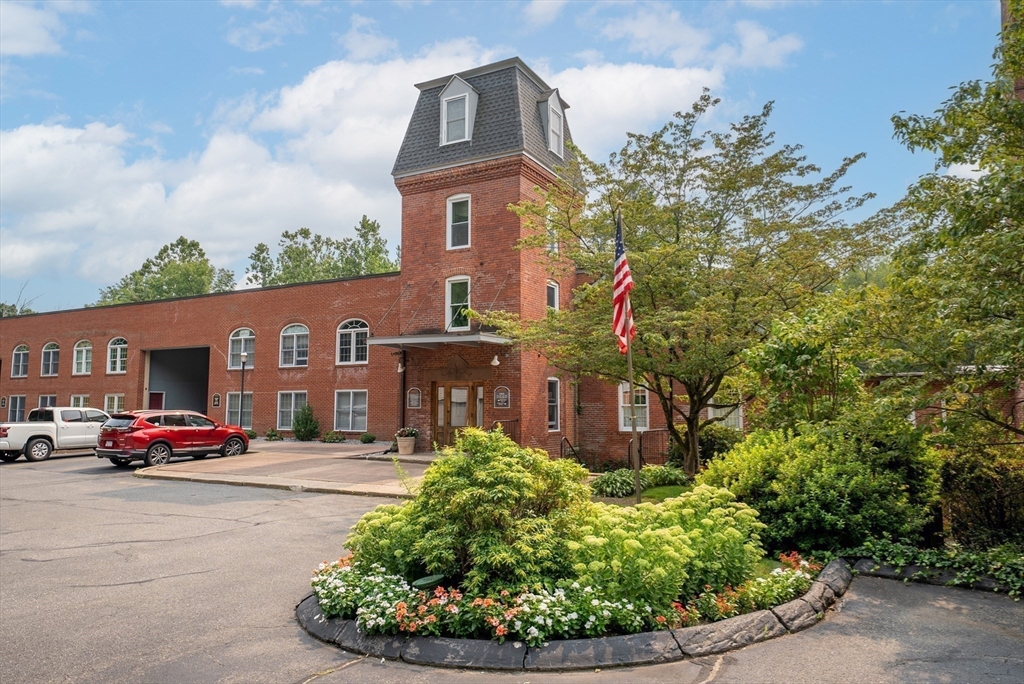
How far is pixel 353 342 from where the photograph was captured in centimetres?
2703

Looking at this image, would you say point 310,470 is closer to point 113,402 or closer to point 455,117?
point 455,117

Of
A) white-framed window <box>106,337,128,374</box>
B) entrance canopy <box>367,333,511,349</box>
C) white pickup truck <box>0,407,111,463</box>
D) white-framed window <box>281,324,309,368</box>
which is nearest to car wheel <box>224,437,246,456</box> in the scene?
white pickup truck <box>0,407,111,463</box>

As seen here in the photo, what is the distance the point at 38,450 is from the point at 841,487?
78.0 feet

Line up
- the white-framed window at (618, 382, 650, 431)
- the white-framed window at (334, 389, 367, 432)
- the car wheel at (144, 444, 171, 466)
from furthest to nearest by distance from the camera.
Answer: the white-framed window at (334, 389, 367, 432) < the white-framed window at (618, 382, 650, 431) < the car wheel at (144, 444, 171, 466)

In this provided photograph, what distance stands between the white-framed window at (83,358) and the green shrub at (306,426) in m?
15.3

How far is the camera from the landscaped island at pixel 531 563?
17.2ft

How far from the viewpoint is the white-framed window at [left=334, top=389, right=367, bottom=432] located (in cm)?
2659

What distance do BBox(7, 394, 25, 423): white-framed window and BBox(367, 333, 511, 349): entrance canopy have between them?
91.0 ft

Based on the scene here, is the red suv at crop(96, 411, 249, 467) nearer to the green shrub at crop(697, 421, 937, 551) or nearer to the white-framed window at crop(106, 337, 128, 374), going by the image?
the white-framed window at crop(106, 337, 128, 374)

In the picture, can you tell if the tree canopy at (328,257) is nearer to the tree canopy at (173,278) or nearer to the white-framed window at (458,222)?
the tree canopy at (173,278)

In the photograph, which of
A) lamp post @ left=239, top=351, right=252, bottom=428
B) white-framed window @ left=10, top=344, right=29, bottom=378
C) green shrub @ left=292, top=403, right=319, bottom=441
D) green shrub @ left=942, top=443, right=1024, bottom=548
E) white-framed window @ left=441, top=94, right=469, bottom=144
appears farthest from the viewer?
white-framed window @ left=10, top=344, right=29, bottom=378

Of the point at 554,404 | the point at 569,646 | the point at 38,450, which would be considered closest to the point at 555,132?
the point at 554,404

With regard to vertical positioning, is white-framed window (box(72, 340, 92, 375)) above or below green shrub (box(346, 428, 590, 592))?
above

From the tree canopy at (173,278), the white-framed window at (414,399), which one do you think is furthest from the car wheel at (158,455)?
the tree canopy at (173,278)
